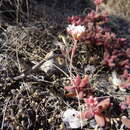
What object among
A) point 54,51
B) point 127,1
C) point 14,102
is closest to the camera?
point 14,102

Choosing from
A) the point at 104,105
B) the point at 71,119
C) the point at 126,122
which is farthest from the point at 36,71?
the point at 126,122

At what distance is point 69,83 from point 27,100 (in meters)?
0.49

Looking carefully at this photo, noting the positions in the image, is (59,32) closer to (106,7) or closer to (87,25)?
(87,25)

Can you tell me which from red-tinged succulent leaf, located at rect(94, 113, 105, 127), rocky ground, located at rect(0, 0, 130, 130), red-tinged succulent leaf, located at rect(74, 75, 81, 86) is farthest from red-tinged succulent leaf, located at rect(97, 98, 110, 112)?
red-tinged succulent leaf, located at rect(74, 75, 81, 86)

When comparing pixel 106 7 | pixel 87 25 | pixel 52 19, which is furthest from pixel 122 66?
pixel 106 7

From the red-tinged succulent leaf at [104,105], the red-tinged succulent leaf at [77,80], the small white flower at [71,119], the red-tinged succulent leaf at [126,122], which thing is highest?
the red-tinged succulent leaf at [77,80]

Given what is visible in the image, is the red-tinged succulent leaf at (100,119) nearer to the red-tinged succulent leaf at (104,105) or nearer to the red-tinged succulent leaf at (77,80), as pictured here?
the red-tinged succulent leaf at (104,105)

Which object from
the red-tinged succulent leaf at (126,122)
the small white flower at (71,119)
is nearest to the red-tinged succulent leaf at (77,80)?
the small white flower at (71,119)

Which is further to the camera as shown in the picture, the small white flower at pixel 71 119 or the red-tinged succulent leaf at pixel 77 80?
the red-tinged succulent leaf at pixel 77 80

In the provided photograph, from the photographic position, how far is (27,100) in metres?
2.24

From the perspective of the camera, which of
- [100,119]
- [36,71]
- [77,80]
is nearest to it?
[100,119]

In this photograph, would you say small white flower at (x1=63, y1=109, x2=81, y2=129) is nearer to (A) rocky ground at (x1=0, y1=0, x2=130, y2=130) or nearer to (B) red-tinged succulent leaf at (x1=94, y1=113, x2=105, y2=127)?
(A) rocky ground at (x1=0, y1=0, x2=130, y2=130)

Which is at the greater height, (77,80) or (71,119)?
(77,80)

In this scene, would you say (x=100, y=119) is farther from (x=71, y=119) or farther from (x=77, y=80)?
(x=77, y=80)
